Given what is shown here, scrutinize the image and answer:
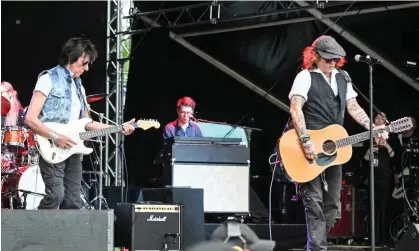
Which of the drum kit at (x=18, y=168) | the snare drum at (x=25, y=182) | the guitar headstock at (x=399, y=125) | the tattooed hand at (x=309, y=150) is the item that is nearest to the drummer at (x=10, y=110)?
the drum kit at (x=18, y=168)

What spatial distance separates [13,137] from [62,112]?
3251 mm

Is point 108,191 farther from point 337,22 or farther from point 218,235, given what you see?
point 218,235

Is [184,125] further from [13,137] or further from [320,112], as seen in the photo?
[320,112]

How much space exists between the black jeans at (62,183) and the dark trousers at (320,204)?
6.37 ft

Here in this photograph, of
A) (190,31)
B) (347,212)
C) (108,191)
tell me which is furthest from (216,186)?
(190,31)

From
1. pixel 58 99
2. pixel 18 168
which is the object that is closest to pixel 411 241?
pixel 58 99

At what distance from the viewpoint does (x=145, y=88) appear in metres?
12.1

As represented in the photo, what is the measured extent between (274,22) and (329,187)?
18.3ft

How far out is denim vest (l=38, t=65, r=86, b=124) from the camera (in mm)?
6074

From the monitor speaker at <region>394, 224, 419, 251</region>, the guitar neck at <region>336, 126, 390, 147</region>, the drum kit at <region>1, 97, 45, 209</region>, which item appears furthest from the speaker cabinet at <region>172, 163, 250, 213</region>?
the monitor speaker at <region>394, 224, 419, 251</region>

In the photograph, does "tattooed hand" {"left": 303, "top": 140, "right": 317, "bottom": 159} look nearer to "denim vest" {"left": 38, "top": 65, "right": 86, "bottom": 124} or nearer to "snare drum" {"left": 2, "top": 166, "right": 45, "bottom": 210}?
"denim vest" {"left": 38, "top": 65, "right": 86, "bottom": 124}

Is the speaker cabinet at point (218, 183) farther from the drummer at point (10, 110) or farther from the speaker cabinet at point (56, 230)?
the speaker cabinet at point (56, 230)

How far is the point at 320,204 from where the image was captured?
6.10m

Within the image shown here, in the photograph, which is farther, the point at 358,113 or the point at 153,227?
the point at 153,227
